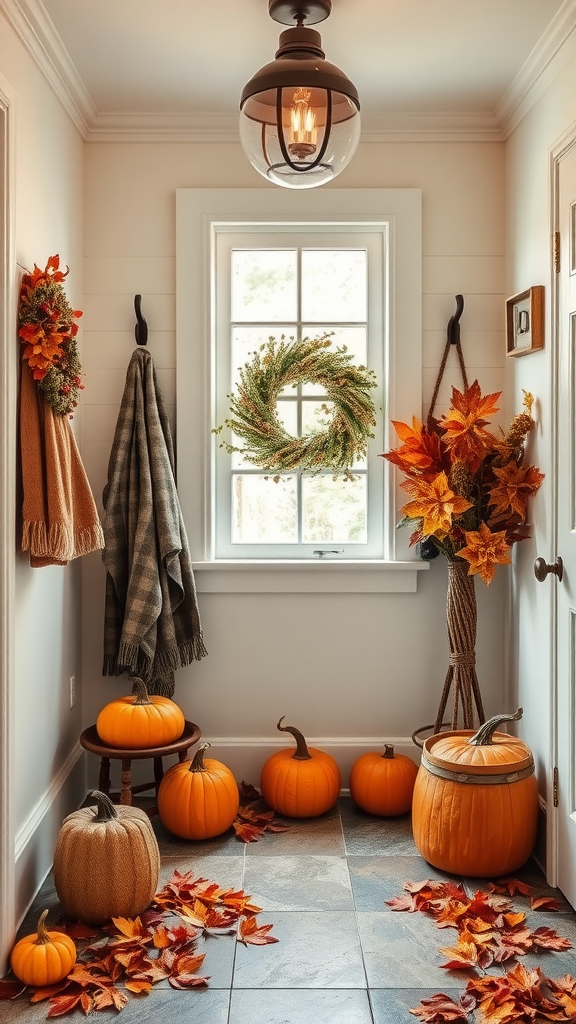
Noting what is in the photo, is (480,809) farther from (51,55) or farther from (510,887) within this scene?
(51,55)

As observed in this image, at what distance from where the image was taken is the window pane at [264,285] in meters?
3.26

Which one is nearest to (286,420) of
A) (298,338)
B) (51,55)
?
(298,338)

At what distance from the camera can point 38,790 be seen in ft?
8.45

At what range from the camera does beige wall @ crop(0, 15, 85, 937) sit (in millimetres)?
2346

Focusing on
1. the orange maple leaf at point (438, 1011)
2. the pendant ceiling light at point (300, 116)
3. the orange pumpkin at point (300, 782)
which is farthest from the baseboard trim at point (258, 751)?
the pendant ceiling light at point (300, 116)

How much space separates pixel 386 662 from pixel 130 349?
153 centimetres

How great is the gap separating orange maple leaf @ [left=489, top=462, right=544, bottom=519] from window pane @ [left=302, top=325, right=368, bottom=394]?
2.59 ft

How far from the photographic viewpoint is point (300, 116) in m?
1.98

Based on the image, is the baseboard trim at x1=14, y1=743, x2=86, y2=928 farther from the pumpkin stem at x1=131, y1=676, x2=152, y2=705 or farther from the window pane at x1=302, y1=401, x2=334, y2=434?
the window pane at x1=302, y1=401, x2=334, y2=434

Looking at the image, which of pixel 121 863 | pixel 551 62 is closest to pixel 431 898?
pixel 121 863

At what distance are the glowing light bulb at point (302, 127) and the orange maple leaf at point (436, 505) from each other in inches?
44.4

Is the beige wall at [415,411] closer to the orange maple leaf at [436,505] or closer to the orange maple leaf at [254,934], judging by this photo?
the orange maple leaf at [436,505]

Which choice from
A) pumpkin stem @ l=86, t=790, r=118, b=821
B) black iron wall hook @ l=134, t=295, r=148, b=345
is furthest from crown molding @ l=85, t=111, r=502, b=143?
pumpkin stem @ l=86, t=790, r=118, b=821

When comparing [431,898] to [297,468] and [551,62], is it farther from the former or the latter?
[551,62]
